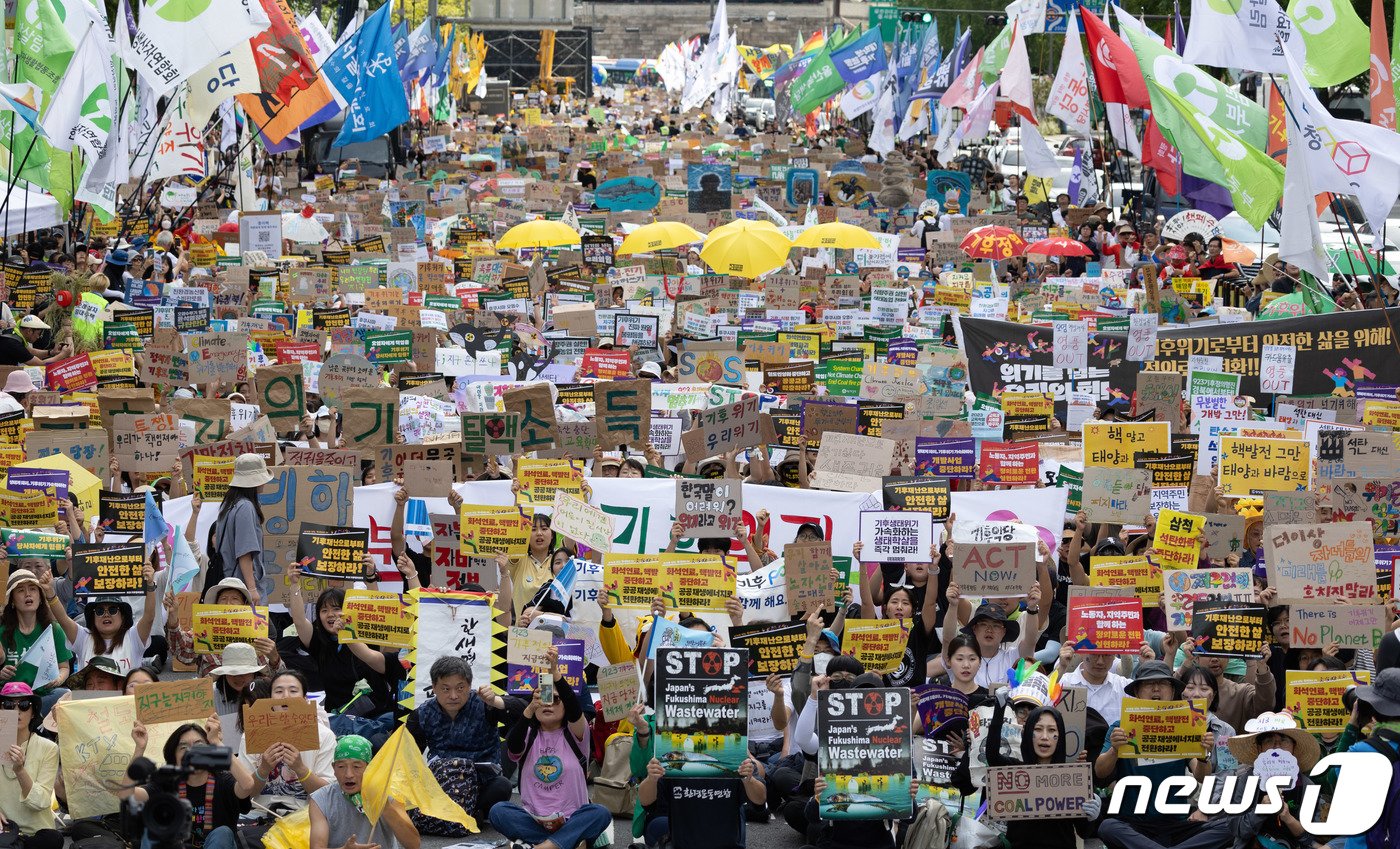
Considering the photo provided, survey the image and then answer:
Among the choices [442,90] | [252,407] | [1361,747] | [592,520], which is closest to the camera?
[1361,747]

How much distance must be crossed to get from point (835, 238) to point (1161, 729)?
13972mm

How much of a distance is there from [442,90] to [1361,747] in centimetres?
4556

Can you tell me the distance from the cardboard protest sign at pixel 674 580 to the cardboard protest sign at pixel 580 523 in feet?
2.88

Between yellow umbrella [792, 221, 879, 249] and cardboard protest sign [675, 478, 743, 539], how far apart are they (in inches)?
441

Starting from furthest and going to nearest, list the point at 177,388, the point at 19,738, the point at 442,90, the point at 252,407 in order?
the point at 442,90 → the point at 177,388 → the point at 252,407 → the point at 19,738

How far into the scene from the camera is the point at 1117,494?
11312 mm

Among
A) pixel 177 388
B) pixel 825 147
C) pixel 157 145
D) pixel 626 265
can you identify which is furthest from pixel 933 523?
pixel 825 147

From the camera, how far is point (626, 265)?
22000 millimetres

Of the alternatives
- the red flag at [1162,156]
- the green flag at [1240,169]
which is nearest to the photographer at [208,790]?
the green flag at [1240,169]

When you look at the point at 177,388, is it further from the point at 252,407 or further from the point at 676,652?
the point at 676,652

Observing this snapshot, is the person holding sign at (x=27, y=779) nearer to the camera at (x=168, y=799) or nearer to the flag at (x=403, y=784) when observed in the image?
the flag at (x=403, y=784)

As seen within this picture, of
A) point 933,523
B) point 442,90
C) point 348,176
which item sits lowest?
point 933,523

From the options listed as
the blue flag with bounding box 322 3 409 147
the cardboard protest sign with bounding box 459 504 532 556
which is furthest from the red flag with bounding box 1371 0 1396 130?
the blue flag with bounding box 322 3 409 147

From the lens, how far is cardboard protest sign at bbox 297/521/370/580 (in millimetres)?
9773
